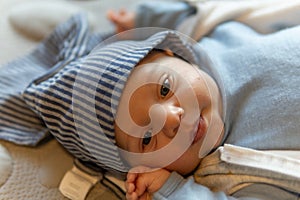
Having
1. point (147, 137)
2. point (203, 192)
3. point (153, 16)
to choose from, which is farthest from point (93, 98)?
point (153, 16)

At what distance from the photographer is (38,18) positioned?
3.36 feet

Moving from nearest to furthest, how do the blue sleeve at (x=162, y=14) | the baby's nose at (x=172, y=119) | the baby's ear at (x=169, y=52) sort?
the baby's nose at (x=172, y=119) → the baby's ear at (x=169, y=52) → the blue sleeve at (x=162, y=14)

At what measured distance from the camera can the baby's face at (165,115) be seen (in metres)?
0.64

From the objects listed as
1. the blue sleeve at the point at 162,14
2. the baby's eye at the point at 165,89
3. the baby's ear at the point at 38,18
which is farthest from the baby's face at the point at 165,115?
the baby's ear at the point at 38,18

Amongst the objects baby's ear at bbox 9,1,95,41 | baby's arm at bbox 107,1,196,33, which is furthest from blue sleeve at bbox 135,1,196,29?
baby's ear at bbox 9,1,95,41

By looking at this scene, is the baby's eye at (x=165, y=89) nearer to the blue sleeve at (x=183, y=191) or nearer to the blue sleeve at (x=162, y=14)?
the blue sleeve at (x=183, y=191)

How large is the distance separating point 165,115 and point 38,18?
0.53m

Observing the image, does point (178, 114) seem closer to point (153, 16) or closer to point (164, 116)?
point (164, 116)

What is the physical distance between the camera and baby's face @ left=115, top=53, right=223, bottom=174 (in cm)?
64

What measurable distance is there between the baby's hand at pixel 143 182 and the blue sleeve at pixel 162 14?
392 mm

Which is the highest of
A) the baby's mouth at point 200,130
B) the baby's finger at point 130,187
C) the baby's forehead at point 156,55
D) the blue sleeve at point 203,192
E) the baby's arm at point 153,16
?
the baby's forehead at point 156,55

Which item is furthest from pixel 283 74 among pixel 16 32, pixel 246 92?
pixel 16 32

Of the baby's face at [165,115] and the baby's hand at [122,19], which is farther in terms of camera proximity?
the baby's hand at [122,19]

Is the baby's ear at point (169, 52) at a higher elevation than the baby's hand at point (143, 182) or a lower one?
higher
